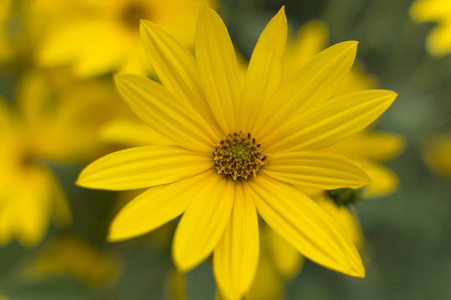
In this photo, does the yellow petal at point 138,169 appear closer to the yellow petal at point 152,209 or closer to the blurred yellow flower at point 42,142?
the yellow petal at point 152,209

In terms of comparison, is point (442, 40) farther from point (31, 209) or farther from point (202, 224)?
point (31, 209)

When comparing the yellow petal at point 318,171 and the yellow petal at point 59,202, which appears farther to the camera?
the yellow petal at point 59,202

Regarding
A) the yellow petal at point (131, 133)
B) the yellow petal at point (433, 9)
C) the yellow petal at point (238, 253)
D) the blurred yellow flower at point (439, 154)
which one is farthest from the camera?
the blurred yellow flower at point (439, 154)

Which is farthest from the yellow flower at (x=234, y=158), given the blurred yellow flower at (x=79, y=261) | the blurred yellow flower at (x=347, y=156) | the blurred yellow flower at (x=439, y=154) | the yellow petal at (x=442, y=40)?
the blurred yellow flower at (x=439, y=154)

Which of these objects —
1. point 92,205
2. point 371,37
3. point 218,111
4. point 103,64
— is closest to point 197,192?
point 218,111

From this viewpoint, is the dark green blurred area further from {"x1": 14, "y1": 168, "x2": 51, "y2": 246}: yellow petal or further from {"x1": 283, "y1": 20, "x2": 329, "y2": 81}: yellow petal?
{"x1": 283, "y1": 20, "x2": 329, "y2": 81}: yellow petal

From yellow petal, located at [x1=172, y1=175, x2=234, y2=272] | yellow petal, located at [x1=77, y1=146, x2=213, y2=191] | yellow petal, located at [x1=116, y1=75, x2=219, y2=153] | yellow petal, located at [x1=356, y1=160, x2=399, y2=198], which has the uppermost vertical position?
yellow petal, located at [x1=116, y1=75, x2=219, y2=153]

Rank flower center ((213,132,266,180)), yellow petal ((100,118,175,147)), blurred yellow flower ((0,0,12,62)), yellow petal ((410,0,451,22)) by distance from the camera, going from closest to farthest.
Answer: flower center ((213,132,266,180)) < yellow petal ((100,118,175,147)) < yellow petal ((410,0,451,22)) < blurred yellow flower ((0,0,12,62))

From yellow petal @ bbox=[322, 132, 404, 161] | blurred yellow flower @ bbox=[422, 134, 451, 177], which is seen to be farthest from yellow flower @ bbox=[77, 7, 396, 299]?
blurred yellow flower @ bbox=[422, 134, 451, 177]
